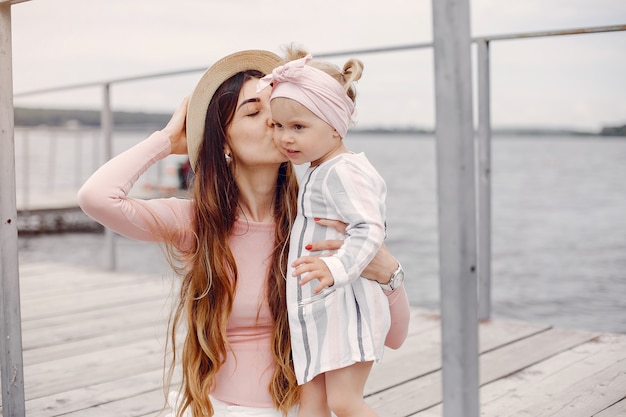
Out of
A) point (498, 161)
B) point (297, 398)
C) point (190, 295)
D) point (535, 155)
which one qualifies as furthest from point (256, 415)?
point (535, 155)

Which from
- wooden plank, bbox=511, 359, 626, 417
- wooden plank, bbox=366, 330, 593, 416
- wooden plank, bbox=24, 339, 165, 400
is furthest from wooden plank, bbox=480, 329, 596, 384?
wooden plank, bbox=24, 339, 165, 400

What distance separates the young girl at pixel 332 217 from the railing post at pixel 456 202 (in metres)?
0.37

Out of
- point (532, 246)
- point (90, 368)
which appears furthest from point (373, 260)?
point (532, 246)

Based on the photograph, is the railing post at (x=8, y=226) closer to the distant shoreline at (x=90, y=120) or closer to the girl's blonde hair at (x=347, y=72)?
the girl's blonde hair at (x=347, y=72)

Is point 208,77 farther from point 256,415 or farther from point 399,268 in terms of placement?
point 256,415

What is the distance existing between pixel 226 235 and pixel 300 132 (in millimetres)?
293

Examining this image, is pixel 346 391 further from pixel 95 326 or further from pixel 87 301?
pixel 87 301

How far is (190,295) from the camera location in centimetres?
149

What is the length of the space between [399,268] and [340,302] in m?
0.15

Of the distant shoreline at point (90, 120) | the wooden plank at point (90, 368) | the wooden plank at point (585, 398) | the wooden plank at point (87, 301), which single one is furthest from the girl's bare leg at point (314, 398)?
the distant shoreline at point (90, 120)

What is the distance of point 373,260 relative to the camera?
1.36 metres

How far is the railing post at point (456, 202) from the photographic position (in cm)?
88

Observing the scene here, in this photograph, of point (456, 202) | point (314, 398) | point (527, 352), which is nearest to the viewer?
point (456, 202)

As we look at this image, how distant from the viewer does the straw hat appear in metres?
1.47
